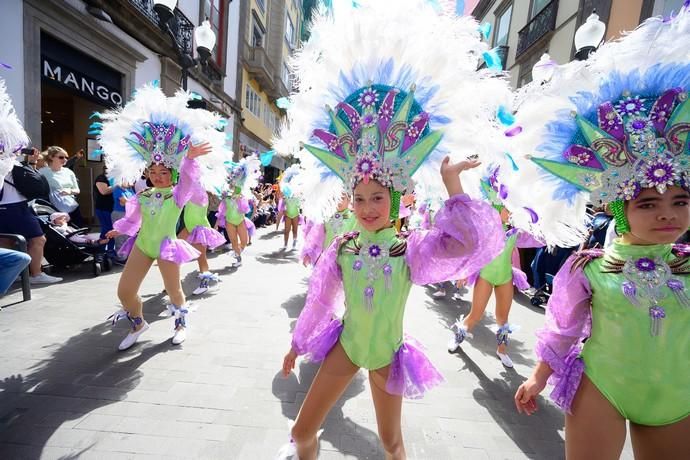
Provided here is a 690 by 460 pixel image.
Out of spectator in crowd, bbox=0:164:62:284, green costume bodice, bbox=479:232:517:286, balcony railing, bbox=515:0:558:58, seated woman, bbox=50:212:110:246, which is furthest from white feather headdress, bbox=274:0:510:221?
balcony railing, bbox=515:0:558:58

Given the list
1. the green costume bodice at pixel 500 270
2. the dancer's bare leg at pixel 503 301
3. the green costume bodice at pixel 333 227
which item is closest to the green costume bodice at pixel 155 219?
the green costume bodice at pixel 333 227

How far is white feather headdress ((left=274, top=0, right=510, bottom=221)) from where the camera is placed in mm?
1583

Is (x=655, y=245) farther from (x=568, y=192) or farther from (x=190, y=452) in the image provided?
(x=190, y=452)

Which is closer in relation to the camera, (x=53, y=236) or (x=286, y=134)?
(x=286, y=134)

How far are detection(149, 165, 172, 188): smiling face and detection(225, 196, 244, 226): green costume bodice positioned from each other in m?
4.02

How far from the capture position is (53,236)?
5.33 m

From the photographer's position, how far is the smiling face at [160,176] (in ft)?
10.9

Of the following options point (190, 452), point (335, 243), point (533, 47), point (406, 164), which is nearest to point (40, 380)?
point (190, 452)

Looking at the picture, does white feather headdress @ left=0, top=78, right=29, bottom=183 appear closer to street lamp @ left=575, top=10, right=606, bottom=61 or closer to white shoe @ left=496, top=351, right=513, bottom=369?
white shoe @ left=496, top=351, right=513, bottom=369

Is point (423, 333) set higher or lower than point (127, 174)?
lower

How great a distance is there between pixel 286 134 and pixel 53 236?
534 cm

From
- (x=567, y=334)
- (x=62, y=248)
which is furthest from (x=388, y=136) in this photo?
(x=62, y=248)

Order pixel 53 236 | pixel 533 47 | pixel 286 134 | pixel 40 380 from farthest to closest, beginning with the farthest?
pixel 533 47 < pixel 53 236 < pixel 40 380 < pixel 286 134

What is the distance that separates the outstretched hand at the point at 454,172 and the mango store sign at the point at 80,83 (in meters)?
8.53
